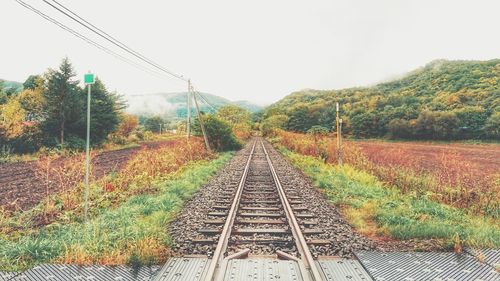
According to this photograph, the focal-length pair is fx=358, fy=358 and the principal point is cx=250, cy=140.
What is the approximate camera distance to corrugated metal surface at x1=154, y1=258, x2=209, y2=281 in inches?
170

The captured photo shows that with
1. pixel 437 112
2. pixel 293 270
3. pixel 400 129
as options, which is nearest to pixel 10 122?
pixel 293 270

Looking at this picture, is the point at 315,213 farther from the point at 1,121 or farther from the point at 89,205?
the point at 1,121

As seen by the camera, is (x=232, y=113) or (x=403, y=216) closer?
(x=403, y=216)

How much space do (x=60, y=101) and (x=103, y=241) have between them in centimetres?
2692

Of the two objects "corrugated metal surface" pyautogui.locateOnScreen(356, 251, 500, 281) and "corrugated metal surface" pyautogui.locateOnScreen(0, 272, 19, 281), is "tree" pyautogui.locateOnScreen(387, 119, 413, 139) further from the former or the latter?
"corrugated metal surface" pyautogui.locateOnScreen(0, 272, 19, 281)

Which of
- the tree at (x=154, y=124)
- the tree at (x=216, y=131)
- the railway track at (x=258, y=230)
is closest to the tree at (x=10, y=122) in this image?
the tree at (x=216, y=131)

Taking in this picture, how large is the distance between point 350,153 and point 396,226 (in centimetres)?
1033

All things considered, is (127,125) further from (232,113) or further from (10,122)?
(10,122)

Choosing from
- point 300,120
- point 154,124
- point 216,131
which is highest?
point 300,120

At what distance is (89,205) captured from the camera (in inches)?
334

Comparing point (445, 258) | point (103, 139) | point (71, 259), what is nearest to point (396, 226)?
point (445, 258)

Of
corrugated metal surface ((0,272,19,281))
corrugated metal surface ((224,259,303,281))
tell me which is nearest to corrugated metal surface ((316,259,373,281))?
corrugated metal surface ((224,259,303,281))

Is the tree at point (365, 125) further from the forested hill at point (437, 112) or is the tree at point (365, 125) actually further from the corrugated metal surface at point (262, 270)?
the corrugated metal surface at point (262, 270)

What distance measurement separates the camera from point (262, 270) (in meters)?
4.42
